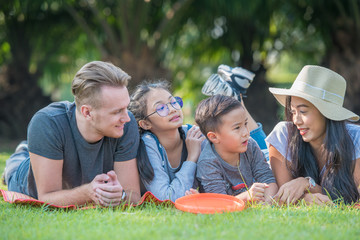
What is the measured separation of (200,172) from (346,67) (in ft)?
23.0

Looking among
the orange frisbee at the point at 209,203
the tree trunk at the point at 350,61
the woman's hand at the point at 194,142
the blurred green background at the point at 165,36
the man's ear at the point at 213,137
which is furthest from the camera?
the tree trunk at the point at 350,61

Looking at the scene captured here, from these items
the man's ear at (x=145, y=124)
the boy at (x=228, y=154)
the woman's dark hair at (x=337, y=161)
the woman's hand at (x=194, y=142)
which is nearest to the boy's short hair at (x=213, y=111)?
the boy at (x=228, y=154)

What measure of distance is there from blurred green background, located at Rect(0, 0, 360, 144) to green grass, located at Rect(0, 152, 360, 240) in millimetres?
5543

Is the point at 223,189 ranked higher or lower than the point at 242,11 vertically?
lower

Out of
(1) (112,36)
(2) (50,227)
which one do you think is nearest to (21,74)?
(1) (112,36)

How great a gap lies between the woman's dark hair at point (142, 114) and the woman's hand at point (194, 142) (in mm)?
128

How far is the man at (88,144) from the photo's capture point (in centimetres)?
347

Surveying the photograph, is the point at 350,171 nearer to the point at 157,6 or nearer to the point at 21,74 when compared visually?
the point at 157,6

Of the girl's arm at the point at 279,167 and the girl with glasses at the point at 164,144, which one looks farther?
the girl's arm at the point at 279,167

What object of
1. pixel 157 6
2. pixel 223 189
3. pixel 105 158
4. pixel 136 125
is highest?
pixel 157 6

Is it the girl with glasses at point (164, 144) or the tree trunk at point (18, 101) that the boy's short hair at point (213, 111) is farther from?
the tree trunk at point (18, 101)

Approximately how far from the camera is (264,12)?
9656 millimetres

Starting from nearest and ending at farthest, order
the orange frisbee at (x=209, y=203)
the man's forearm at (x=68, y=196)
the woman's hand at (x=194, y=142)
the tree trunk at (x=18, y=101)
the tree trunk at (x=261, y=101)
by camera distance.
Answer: the orange frisbee at (x=209, y=203), the man's forearm at (x=68, y=196), the woman's hand at (x=194, y=142), the tree trunk at (x=18, y=101), the tree trunk at (x=261, y=101)

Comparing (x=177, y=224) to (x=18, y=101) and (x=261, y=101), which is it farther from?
(x=261, y=101)
